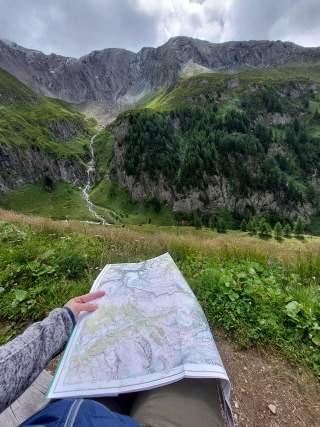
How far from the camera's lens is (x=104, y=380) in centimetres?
287

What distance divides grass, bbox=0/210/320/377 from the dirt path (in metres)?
0.25

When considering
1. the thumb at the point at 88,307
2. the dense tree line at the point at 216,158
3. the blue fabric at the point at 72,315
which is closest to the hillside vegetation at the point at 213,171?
the dense tree line at the point at 216,158

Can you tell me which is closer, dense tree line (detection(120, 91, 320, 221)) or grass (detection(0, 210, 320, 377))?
grass (detection(0, 210, 320, 377))

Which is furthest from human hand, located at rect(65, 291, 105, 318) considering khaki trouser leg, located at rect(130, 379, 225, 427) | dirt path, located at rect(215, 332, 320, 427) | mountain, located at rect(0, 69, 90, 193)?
mountain, located at rect(0, 69, 90, 193)

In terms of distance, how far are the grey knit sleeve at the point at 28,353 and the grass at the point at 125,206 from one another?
14516 cm

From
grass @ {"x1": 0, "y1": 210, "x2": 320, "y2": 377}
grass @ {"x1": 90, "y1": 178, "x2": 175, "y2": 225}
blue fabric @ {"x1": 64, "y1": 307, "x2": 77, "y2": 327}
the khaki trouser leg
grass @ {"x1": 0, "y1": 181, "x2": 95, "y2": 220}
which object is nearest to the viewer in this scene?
the khaki trouser leg

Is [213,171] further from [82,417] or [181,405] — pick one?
[82,417]

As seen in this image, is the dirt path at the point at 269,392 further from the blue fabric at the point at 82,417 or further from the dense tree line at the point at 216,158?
the dense tree line at the point at 216,158

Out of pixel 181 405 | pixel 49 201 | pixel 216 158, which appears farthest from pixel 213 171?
pixel 181 405

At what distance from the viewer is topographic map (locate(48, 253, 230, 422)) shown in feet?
9.25

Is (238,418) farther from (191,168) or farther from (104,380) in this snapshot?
(191,168)

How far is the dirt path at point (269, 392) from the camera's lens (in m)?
3.38

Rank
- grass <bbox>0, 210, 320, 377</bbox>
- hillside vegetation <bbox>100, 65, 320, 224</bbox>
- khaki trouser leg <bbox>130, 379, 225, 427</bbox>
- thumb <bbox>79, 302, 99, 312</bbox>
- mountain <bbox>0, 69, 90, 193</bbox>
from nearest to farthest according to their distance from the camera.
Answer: khaki trouser leg <bbox>130, 379, 225, 427</bbox>, thumb <bbox>79, 302, 99, 312</bbox>, grass <bbox>0, 210, 320, 377</bbox>, mountain <bbox>0, 69, 90, 193</bbox>, hillside vegetation <bbox>100, 65, 320, 224</bbox>

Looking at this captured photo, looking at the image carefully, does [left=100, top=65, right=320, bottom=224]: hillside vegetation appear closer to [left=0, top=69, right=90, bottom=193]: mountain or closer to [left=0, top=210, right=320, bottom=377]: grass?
[left=0, top=69, right=90, bottom=193]: mountain
